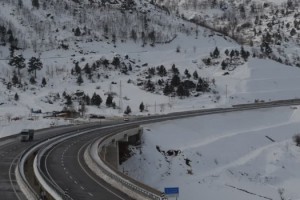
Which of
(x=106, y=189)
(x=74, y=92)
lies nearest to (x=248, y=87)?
(x=74, y=92)

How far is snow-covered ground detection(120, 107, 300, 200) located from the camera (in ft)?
203

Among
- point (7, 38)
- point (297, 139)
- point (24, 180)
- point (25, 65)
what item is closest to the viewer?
point (24, 180)

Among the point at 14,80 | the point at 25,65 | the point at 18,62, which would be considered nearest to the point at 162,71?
the point at 25,65

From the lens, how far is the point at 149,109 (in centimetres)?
12244

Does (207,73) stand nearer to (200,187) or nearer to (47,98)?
(47,98)

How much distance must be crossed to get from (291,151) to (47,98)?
217 ft

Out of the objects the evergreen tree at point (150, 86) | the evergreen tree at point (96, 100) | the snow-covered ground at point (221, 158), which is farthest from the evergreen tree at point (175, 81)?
the snow-covered ground at point (221, 158)

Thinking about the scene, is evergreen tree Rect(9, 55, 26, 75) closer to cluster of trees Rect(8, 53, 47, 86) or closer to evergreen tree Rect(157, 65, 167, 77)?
cluster of trees Rect(8, 53, 47, 86)

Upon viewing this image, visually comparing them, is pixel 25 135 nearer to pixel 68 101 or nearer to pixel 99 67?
pixel 68 101

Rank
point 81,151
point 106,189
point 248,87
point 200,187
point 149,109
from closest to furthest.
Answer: point 106,189 → point 81,151 → point 200,187 → point 149,109 → point 248,87

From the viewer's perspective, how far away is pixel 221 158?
75250 mm

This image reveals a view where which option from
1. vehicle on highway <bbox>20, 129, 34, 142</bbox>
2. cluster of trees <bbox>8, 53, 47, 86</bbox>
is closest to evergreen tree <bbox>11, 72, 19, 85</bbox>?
cluster of trees <bbox>8, 53, 47, 86</bbox>

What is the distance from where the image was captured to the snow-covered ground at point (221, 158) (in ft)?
203

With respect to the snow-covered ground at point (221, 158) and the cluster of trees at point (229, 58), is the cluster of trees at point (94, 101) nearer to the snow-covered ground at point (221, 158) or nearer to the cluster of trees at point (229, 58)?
the snow-covered ground at point (221, 158)
